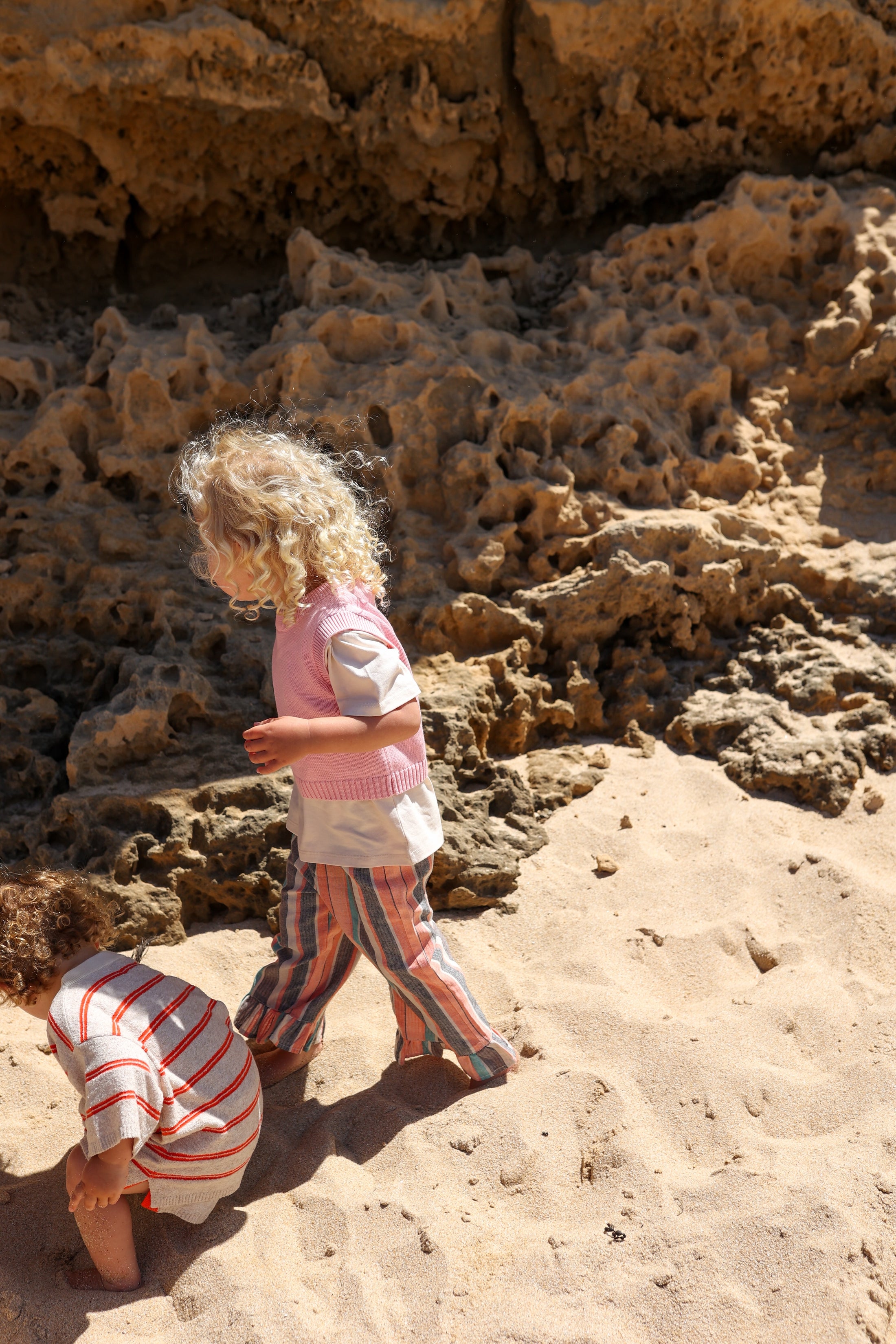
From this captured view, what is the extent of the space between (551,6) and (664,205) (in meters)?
0.90

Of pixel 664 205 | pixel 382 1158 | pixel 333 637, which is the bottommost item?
pixel 382 1158

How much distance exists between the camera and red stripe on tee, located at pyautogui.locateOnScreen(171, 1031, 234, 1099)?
170 cm

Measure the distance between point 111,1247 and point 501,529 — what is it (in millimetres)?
2285

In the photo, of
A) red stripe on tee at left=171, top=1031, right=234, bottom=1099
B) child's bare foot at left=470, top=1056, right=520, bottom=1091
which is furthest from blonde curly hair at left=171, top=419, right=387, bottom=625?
child's bare foot at left=470, top=1056, right=520, bottom=1091

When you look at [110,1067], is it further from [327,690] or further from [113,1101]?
[327,690]

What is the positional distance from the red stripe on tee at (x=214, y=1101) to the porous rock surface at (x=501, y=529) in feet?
2.57

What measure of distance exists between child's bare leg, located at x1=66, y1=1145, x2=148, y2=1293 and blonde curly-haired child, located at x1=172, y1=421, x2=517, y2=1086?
20.1 inches

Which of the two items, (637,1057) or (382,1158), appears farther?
(637,1057)

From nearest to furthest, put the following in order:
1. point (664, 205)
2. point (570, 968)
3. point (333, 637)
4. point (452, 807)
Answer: point (333, 637)
point (570, 968)
point (452, 807)
point (664, 205)

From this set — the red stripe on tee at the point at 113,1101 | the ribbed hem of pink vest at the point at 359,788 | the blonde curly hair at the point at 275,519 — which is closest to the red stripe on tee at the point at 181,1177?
the red stripe on tee at the point at 113,1101

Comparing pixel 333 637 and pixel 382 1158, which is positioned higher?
pixel 333 637

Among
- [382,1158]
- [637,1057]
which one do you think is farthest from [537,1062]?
[382,1158]

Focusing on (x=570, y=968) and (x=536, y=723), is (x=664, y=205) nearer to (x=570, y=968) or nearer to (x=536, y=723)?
(x=536, y=723)

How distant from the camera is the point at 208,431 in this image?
3436mm
